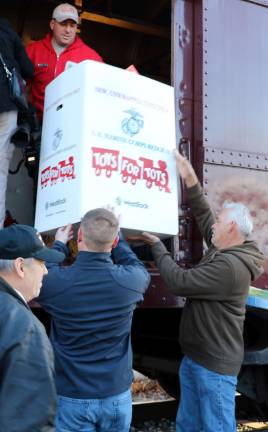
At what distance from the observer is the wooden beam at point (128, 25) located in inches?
190

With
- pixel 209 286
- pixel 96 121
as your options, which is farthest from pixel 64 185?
pixel 209 286

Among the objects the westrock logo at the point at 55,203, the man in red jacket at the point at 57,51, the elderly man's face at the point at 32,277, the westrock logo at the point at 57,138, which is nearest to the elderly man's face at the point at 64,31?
the man in red jacket at the point at 57,51

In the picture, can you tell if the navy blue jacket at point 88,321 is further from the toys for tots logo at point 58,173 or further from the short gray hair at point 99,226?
the toys for tots logo at point 58,173

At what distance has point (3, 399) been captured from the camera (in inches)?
50.4

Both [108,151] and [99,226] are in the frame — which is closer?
[99,226]

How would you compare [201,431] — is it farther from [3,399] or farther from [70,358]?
[3,399]

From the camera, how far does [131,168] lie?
2.59 m

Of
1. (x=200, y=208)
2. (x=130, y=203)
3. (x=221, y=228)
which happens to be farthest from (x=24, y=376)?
(x=200, y=208)

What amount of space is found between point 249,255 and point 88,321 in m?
0.91

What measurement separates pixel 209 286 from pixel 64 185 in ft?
2.70

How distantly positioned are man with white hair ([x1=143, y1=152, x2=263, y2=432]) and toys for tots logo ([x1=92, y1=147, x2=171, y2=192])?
16cm

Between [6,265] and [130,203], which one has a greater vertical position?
[130,203]

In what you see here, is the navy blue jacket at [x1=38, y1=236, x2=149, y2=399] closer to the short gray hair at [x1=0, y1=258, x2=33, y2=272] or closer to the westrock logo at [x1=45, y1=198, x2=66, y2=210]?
the westrock logo at [x1=45, y1=198, x2=66, y2=210]

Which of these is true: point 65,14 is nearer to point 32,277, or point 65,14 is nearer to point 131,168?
point 131,168
